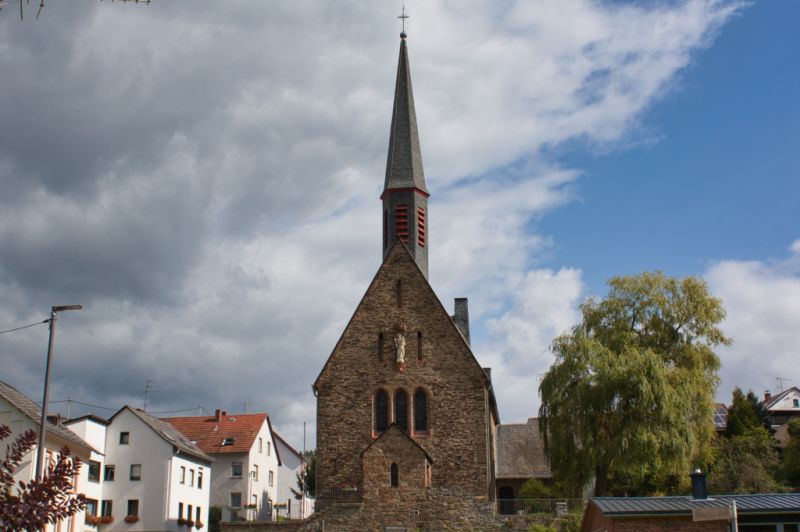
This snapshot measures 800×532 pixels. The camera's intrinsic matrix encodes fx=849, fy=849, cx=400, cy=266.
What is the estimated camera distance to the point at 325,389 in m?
39.2

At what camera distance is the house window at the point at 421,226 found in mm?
42959

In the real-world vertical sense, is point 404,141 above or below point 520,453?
above

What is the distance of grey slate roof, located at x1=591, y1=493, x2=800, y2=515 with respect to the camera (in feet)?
69.2

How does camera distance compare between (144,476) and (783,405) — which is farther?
(783,405)

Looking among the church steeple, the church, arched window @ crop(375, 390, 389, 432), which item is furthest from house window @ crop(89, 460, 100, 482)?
the church steeple

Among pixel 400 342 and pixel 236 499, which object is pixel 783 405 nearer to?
pixel 236 499

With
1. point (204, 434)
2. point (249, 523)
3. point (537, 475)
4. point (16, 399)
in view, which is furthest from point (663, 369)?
point (204, 434)

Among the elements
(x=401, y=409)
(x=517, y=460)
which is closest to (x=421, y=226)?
(x=401, y=409)

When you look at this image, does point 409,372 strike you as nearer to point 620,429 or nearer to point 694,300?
point 620,429

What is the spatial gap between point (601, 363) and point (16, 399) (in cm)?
2510

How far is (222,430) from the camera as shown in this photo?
2338 inches

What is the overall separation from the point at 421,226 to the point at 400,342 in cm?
738

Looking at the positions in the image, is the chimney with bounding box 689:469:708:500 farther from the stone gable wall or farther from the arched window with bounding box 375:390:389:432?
the arched window with bounding box 375:390:389:432

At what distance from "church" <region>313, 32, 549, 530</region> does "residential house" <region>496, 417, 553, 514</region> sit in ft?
38.8
